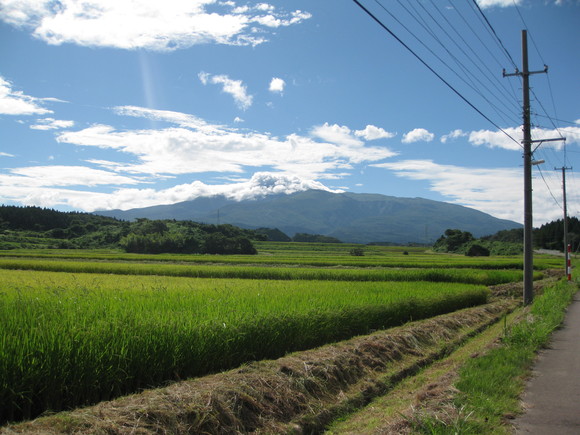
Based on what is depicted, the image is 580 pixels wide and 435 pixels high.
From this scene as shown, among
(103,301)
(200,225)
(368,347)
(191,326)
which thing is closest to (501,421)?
(368,347)

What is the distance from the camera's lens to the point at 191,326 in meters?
6.77

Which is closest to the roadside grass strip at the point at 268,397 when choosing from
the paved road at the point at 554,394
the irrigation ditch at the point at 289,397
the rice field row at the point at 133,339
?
the irrigation ditch at the point at 289,397

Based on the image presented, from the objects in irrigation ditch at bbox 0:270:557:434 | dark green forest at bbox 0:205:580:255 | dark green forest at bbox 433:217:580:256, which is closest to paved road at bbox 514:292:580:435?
irrigation ditch at bbox 0:270:557:434

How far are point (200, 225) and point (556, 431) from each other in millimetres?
95578

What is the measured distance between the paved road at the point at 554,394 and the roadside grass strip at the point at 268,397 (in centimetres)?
235

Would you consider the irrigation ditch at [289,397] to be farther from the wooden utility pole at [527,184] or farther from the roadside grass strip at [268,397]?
the wooden utility pole at [527,184]

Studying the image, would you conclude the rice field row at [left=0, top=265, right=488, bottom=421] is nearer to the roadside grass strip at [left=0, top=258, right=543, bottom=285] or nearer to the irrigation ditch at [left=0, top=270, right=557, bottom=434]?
the irrigation ditch at [left=0, top=270, right=557, bottom=434]

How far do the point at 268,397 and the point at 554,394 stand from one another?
4181 mm

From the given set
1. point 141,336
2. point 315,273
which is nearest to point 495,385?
point 141,336

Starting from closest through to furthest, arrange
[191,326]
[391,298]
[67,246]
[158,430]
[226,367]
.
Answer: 1. [158,430]
2. [191,326]
3. [226,367]
4. [391,298]
5. [67,246]

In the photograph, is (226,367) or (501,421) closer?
(501,421)

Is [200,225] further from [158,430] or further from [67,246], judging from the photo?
[158,430]

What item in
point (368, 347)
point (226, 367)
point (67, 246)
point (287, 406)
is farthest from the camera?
point (67, 246)

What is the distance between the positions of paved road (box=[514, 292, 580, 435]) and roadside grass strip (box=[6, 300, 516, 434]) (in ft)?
7.72
